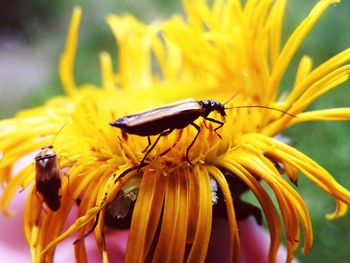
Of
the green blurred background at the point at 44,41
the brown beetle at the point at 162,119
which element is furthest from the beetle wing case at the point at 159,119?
the green blurred background at the point at 44,41

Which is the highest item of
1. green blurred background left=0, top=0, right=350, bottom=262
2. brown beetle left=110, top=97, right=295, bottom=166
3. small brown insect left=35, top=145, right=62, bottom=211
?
green blurred background left=0, top=0, right=350, bottom=262

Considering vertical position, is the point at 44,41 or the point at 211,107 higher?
the point at 44,41

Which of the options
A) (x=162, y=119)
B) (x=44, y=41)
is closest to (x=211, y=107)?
(x=162, y=119)

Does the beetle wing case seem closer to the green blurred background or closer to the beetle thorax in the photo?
the beetle thorax

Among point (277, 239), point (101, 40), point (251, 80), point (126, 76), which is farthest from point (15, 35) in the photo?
point (277, 239)

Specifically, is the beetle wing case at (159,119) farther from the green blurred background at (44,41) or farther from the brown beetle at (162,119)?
the green blurred background at (44,41)

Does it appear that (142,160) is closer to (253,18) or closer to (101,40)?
(253,18)

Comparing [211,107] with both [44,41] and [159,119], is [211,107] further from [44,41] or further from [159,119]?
[44,41]

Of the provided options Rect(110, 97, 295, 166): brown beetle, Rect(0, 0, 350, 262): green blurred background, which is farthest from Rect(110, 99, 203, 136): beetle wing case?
Rect(0, 0, 350, 262): green blurred background
